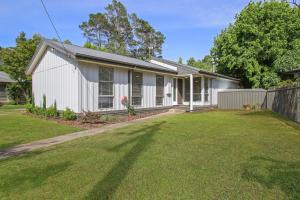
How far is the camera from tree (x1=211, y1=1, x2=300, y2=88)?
23938mm

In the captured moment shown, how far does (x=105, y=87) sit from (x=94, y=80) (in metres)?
0.86

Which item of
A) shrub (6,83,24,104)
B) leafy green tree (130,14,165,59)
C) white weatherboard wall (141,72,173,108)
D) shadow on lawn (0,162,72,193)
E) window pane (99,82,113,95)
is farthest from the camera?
leafy green tree (130,14,165,59)

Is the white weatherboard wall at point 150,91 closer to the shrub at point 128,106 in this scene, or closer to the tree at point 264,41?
the shrub at point 128,106

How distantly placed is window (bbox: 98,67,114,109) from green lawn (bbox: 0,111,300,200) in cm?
576

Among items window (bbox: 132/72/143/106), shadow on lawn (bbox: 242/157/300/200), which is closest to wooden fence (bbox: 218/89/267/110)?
window (bbox: 132/72/143/106)

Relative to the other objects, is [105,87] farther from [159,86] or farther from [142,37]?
[142,37]

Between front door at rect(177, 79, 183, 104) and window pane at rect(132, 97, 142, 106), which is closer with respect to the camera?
window pane at rect(132, 97, 142, 106)

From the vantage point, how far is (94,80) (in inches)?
485

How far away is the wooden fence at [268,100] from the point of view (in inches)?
434

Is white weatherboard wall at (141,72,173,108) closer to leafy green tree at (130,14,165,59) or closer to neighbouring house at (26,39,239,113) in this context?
neighbouring house at (26,39,239,113)

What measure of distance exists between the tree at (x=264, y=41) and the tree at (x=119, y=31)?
2064cm

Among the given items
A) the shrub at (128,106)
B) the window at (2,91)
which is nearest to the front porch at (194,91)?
the shrub at (128,106)

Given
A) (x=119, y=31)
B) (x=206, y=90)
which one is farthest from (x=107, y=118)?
(x=119, y=31)

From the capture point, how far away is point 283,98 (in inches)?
526
